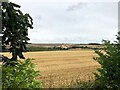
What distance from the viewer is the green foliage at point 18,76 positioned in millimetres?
6715

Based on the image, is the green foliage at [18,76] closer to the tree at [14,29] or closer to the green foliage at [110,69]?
the tree at [14,29]

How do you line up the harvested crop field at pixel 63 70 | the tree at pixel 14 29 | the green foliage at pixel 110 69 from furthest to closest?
the harvested crop field at pixel 63 70 < the green foliage at pixel 110 69 < the tree at pixel 14 29

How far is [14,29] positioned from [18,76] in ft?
3.05

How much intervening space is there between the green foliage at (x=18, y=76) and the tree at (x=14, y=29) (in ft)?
0.73

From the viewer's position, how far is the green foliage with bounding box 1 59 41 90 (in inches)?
264

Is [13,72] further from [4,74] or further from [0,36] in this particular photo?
[0,36]

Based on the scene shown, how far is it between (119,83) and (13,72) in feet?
8.43

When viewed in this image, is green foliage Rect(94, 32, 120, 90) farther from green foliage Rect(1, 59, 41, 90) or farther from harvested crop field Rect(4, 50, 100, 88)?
harvested crop field Rect(4, 50, 100, 88)

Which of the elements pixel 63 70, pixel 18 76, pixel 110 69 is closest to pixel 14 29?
pixel 18 76

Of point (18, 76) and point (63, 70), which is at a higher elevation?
point (18, 76)

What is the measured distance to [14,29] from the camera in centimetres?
671

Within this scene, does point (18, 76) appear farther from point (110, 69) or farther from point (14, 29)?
point (110, 69)

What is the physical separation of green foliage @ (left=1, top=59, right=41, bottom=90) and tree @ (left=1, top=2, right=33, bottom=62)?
222 millimetres

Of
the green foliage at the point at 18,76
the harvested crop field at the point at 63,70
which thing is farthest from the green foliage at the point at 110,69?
the harvested crop field at the point at 63,70
